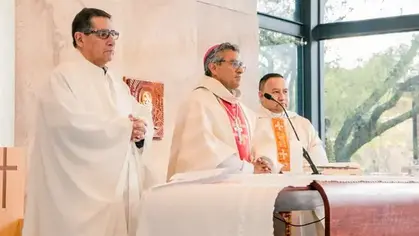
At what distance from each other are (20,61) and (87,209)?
162 centimetres

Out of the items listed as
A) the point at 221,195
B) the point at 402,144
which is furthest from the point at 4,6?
the point at 402,144

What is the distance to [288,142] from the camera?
458cm

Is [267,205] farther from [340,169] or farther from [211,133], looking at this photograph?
[340,169]

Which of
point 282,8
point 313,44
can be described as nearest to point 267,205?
point 282,8

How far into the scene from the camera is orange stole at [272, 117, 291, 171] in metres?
4.45

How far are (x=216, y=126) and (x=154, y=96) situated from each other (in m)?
1.88

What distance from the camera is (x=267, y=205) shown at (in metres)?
2.79

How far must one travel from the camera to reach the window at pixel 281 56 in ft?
25.3

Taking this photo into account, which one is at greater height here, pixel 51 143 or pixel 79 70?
pixel 79 70

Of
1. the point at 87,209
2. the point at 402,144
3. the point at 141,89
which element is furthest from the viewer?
the point at 402,144

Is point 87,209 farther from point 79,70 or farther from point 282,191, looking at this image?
point 282,191

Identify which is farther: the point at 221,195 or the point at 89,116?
the point at 89,116

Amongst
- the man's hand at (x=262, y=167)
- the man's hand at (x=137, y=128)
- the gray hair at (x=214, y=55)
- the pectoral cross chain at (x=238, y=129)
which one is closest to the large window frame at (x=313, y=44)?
the gray hair at (x=214, y=55)

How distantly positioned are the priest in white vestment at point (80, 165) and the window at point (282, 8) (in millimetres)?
4218
